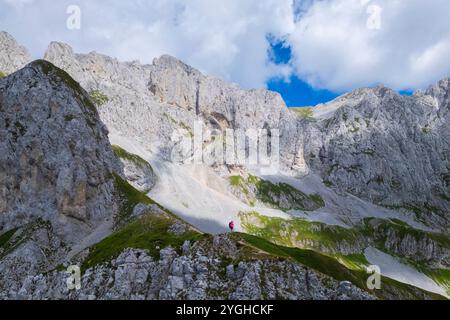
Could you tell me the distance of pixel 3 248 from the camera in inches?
3809

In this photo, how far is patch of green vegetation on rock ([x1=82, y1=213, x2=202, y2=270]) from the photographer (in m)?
68.8

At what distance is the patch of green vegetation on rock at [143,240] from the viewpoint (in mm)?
68812

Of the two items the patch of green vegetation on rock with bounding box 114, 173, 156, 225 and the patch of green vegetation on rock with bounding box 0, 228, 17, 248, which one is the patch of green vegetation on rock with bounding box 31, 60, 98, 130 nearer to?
the patch of green vegetation on rock with bounding box 114, 173, 156, 225

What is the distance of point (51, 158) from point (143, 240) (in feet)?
176

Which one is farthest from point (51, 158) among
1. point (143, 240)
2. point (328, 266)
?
point (328, 266)

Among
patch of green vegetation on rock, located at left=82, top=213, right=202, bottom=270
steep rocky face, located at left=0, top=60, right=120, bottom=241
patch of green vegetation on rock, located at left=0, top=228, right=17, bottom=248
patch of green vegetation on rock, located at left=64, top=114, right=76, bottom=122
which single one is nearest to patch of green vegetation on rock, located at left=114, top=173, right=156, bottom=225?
steep rocky face, located at left=0, top=60, right=120, bottom=241

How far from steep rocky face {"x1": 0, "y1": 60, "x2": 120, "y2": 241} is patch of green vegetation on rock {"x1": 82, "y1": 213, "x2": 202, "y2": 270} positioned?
23.4 metres

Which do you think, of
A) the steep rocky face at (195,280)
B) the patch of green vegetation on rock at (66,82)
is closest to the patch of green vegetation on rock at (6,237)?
the steep rocky face at (195,280)

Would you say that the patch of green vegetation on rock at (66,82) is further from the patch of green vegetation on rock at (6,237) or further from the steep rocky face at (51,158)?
the patch of green vegetation on rock at (6,237)

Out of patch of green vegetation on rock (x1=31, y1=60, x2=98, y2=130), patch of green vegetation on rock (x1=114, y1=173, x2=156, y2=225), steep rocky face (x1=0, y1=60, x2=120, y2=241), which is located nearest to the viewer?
steep rocky face (x1=0, y1=60, x2=120, y2=241)

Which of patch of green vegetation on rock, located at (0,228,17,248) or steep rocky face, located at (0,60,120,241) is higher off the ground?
steep rocky face, located at (0,60,120,241)

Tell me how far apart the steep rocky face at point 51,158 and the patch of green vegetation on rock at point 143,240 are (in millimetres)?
23429

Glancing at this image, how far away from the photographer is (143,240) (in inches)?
2899
